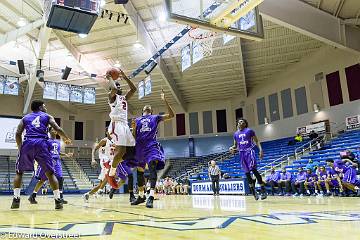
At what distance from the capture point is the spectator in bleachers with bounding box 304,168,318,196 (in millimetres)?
11649

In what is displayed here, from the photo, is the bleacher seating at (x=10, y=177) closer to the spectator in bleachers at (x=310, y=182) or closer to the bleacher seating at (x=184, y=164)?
the bleacher seating at (x=184, y=164)

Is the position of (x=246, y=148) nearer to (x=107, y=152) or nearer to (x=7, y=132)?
(x=107, y=152)

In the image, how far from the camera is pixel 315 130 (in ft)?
67.5

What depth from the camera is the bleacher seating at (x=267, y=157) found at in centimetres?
A: 1868

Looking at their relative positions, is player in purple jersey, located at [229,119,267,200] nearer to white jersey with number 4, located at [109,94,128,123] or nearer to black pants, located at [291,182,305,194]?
white jersey with number 4, located at [109,94,128,123]

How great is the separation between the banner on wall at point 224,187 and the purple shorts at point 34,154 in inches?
387

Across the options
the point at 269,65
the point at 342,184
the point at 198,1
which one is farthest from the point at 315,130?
the point at 198,1

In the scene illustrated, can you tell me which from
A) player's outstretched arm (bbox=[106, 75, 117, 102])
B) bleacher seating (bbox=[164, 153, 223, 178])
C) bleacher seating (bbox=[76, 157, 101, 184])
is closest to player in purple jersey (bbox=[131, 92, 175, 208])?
player's outstretched arm (bbox=[106, 75, 117, 102])

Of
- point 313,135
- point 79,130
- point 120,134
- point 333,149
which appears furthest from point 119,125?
point 79,130

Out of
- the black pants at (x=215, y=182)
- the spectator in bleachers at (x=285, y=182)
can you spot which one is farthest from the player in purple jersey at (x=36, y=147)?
the spectator in bleachers at (x=285, y=182)

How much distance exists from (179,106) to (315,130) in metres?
12.0

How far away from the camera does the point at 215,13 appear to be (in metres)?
8.03

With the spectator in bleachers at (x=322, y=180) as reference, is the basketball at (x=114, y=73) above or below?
above

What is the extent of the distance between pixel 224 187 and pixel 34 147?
36.0 feet
